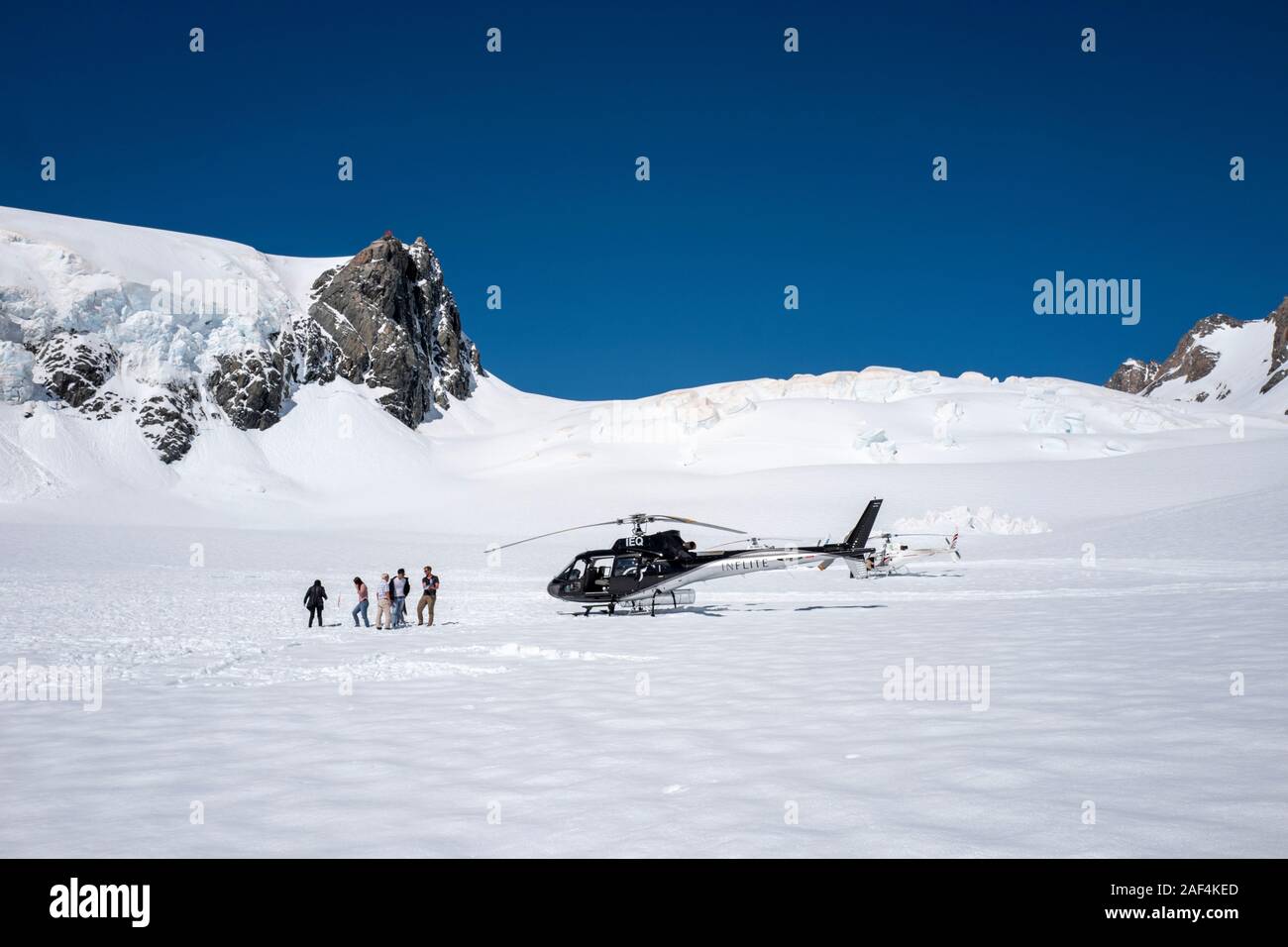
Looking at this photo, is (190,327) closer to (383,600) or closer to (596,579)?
(383,600)

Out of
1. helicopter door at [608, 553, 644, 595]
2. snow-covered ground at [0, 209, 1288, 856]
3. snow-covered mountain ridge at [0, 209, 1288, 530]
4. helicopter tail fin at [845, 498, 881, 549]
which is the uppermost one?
snow-covered mountain ridge at [0, 209, 1288, 530]

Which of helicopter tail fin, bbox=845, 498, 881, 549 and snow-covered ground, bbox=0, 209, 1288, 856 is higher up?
helicopter tail fin, bbox=845, 498, 881, 549

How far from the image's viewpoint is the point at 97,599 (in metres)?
22.7

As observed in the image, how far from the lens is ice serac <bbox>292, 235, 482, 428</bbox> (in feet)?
338

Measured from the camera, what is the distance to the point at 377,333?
106 meters

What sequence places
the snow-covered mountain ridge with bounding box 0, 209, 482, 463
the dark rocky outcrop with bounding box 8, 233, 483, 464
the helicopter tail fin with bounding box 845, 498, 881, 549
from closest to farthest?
the helicopter tail fin with bounding box 845, 498, 881, 549, the snow-covered mountain ridge with bounding box 0, 209, 482, 463, the dark rocky outcrop with bounding box 8, 233, 483, 464

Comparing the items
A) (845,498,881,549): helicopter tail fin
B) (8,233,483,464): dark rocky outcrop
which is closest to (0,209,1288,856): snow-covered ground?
(845,498,881,549): helicopter tail fin

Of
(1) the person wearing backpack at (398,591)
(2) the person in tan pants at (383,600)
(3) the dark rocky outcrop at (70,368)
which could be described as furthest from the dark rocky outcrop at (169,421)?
(1) the person wearing backpack at (398,591)

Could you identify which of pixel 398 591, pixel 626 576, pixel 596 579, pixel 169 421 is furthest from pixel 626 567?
pixel 169 421

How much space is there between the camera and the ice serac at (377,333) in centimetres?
10306

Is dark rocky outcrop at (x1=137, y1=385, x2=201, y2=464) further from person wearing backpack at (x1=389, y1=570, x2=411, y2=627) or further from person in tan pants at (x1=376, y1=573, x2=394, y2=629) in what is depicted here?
person wearing backpack at (x1=389, y1=570, x2=411, y2=627)

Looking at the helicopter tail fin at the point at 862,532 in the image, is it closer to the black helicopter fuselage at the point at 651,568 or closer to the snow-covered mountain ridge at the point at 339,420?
the black helicopter fuselage at the point at 651,568
